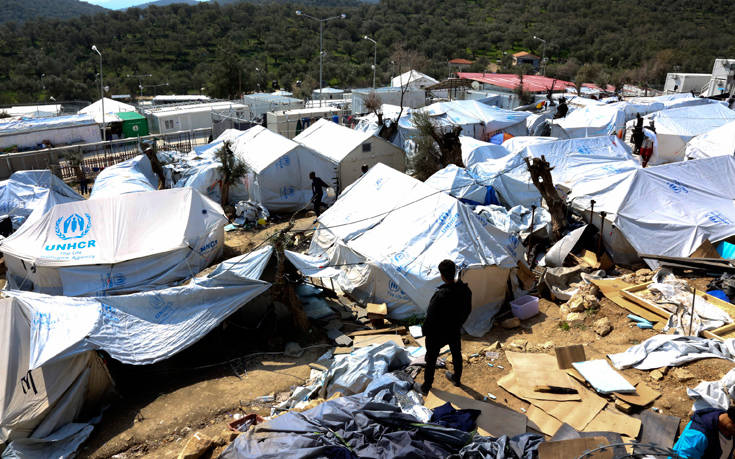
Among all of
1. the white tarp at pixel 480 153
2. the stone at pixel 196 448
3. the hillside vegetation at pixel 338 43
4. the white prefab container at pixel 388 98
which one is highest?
the hillside vegetation at pixel 338 43

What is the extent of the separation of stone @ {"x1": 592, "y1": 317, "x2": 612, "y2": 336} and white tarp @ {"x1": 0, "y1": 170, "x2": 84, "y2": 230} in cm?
1484

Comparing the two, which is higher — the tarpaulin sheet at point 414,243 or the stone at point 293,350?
the tarpaulin sheet at point 414,243

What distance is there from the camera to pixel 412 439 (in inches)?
175

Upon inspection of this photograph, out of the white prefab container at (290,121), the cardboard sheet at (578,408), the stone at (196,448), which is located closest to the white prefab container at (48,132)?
the white prefab container at (290,121)

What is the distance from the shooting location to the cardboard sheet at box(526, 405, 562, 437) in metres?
5.06

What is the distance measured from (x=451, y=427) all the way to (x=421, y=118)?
47.6 feet

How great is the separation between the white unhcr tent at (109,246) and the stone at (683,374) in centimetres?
925

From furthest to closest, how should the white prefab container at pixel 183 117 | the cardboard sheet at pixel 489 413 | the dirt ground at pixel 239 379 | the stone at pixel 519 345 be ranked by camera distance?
the white prefab container at pixel 183 117, the stone at pixel 519 345, the dirt ground at pixel 239 379, the cardboard sheet at pixel 489 413

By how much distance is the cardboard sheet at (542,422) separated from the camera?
5059 mm

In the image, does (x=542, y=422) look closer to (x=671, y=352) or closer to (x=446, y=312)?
(x=446, y=312)

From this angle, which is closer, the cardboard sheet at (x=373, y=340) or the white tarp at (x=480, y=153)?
the cardboard sheet at (x=373, y=340)

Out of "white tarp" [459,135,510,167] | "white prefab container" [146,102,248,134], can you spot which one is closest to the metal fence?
"white prefab container" [146,102,248,134]

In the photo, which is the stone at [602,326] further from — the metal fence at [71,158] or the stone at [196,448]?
the metal fence at [71,158]

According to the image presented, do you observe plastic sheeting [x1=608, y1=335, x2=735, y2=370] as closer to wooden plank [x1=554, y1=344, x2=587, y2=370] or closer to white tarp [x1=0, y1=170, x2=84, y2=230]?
wooden plank [x1=554, y1=344, x2=587, y2=370]
